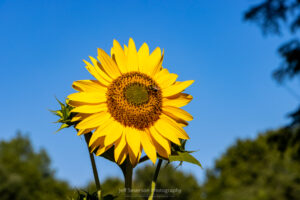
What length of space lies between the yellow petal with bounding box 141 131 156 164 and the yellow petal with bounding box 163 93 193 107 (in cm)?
19

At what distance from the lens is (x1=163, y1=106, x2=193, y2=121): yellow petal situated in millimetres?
1698

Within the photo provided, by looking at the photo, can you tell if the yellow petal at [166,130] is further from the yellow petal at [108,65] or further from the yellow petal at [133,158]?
the yellow petal at [108,65]

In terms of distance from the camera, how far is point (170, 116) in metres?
1.76

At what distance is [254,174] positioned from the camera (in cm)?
3141

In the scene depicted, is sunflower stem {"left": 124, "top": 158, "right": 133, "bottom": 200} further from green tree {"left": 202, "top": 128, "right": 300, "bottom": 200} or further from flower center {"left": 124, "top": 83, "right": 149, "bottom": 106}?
green tree {"left": 202, "top": 128, "right": 300, "bottom": 200}

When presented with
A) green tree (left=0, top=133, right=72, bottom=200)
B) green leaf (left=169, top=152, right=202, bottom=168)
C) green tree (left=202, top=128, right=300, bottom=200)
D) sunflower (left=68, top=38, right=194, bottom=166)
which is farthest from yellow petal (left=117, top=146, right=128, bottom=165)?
green tree (left=0, top=133, right=72, bottom=200)

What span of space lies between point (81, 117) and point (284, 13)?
1682 centimetres

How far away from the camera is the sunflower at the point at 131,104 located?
162cm

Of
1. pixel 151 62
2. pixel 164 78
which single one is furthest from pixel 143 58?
pixel 164 78

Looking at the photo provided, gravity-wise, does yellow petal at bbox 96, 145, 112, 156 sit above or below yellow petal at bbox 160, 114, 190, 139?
below

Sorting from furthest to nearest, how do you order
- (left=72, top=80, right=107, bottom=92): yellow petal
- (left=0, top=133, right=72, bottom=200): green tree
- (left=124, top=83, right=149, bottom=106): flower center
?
(left=0, top=133, right=72, bottom=200): green tree
(left=124, top=83, right=149, bottom=106): flower center
(left=72, top=80, right=107, bottom=92): yellow petal

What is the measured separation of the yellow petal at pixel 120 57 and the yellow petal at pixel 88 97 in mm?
179

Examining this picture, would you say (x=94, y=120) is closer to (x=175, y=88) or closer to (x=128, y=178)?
(x=128, y=178)

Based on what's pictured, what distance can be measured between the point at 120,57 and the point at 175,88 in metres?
0.32
